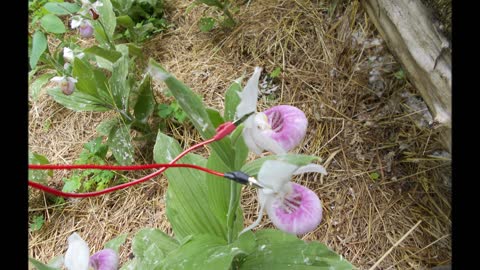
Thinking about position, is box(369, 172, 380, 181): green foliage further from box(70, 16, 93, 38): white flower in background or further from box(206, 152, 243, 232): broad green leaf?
box(70, 16, 93, 38): white flower in background

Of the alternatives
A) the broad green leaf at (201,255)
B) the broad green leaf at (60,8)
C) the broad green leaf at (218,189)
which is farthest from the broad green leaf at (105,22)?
the broad green leaf at (201,255)

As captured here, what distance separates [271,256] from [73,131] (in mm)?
1369

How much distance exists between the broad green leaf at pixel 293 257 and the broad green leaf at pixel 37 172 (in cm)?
113

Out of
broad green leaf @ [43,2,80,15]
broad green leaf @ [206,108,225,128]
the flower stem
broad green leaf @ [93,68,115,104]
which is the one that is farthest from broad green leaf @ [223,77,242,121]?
broad green leaf @ [43,2,80,15]

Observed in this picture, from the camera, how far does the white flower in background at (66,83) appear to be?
5.48 ft

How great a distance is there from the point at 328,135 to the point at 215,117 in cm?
100

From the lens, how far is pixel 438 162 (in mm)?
1663

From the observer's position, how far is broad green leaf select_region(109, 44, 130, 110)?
69.2 inches

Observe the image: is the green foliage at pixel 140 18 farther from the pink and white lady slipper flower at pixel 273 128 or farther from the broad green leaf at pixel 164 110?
the pink and white lady slipper flower at pixel 273 128

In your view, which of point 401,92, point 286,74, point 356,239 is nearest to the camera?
point 356,239

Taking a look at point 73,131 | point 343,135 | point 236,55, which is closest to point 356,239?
point 343,135

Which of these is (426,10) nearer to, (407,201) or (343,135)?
(343,135)

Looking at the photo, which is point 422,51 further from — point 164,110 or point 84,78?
point 84,78

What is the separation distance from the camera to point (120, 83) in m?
1.77
